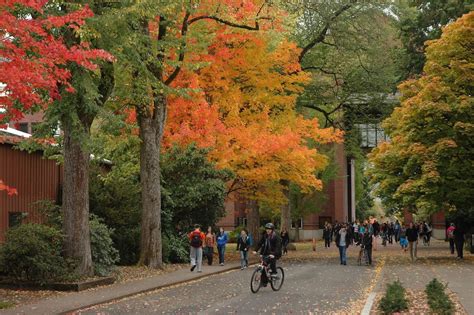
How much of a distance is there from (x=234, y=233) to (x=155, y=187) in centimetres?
3851

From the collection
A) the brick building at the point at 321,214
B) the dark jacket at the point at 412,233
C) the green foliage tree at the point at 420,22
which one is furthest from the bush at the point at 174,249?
the brick building at the point at 321,214

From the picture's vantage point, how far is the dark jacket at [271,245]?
18125 mm

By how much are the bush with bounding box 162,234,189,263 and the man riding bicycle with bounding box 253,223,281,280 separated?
437 inches

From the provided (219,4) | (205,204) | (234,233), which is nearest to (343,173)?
(234,233)

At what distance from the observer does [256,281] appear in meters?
17.7

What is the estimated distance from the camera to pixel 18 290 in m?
18.0

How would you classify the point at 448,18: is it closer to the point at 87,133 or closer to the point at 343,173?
the point at 87,133

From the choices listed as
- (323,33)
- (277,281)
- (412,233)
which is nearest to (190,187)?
(412,233)

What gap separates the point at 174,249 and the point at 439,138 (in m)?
12.4

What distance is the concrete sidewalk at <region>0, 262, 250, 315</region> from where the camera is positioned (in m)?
14.2

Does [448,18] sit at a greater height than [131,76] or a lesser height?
greater

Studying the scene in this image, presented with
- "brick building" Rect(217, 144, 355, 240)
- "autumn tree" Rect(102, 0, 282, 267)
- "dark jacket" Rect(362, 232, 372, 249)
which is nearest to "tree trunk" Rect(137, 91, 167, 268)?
"autumn tree" Rect(102, 0, 282, 267)

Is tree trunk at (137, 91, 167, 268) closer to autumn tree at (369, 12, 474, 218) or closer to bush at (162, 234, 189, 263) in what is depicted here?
bush at (162, 234, 189, 263)

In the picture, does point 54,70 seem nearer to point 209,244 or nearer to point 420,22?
point 209,244
